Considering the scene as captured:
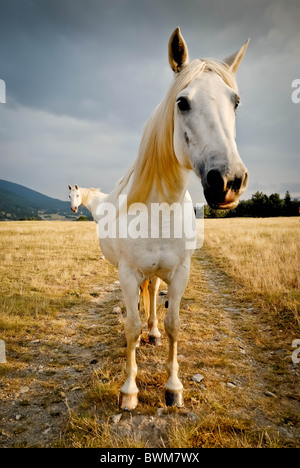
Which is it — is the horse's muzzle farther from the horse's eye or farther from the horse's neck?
the horse's neck

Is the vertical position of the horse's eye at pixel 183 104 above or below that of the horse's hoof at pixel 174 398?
above

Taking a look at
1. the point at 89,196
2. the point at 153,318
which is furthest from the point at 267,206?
the point at 153,318

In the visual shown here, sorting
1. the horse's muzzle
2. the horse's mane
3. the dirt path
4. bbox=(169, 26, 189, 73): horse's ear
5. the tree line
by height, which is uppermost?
the tree line

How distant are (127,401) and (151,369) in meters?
0.68

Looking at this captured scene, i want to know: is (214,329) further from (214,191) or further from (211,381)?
(214,191)

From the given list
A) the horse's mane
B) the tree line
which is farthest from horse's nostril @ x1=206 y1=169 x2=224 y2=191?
the tree line

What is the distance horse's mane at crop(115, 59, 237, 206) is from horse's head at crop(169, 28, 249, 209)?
2 cm

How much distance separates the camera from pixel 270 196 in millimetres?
62625

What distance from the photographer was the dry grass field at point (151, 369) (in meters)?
2.12

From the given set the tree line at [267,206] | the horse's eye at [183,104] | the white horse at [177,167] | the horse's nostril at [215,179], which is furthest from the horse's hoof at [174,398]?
the tree line at [267,206]

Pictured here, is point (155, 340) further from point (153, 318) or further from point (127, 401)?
point (127, 401)

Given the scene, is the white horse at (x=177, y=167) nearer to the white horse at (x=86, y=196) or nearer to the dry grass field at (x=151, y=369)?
the dry grass field at (x=151, y=369)

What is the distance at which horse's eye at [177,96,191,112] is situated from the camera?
1.75 m
